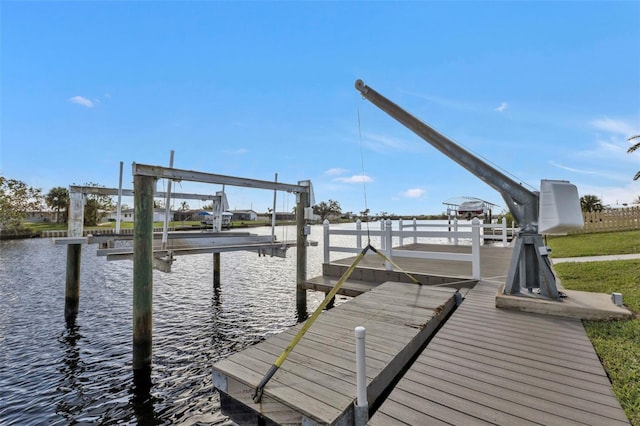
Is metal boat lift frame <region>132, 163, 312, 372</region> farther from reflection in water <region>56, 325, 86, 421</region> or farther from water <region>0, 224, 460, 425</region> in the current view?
reflection in water <region>56, 325, 86, 421</region>

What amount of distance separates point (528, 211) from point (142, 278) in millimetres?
7216

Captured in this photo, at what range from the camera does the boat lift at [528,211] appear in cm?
430

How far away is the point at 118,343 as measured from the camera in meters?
6.73

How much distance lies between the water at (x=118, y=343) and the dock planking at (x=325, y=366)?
1.67 metres

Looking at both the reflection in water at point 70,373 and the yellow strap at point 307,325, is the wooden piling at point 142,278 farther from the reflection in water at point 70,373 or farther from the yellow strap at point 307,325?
the yellow strap at point 307,325

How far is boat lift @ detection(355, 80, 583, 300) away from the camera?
430 centimetres

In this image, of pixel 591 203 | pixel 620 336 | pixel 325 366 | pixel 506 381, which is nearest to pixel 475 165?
pixel 620 336

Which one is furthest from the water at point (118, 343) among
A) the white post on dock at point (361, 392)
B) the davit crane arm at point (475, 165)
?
the davit crane arm at point (475, 165)

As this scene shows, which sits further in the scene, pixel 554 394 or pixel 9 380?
pixel 9 380

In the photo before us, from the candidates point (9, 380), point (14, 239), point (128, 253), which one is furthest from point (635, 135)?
point (14, 239)

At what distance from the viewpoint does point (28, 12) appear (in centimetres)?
852

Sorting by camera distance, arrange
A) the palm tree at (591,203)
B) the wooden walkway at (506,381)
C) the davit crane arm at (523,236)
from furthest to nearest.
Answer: the palm tree at (591,203)
the davit crane arm at (523,236)
the wooden walkway at (506,381)

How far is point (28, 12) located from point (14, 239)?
40.4 m

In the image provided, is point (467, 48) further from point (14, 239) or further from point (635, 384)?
point (14, 239)
